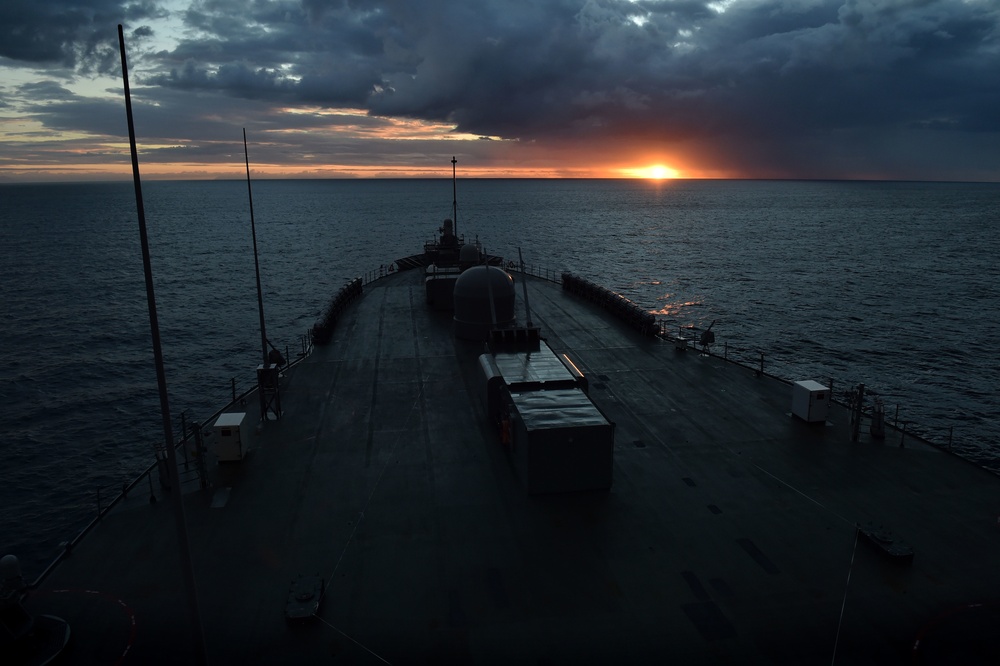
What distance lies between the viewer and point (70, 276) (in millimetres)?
97438

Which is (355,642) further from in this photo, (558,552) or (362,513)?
(558,552)

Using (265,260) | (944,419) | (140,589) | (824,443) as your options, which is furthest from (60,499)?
(265,260)

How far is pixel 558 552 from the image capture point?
53.4 ft

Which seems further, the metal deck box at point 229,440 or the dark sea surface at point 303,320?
the dark sea surface at point 303,320

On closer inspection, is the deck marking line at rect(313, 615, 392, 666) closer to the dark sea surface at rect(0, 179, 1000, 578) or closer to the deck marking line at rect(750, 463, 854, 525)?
the deck marking line at rect(750, 463, 854, 525)

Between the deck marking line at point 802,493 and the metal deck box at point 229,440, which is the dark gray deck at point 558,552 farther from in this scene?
the metal deck box at point 229,440

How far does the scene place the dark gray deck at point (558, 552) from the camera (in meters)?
13.3

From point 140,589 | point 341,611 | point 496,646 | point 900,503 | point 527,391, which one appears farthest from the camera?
point 527,391

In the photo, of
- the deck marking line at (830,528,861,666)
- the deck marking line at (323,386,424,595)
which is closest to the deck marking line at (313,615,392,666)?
the deck marking line at (323,386,424,595)

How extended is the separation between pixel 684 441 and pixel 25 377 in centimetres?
5176

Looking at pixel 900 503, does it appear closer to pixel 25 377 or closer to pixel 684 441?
pixel 684 441

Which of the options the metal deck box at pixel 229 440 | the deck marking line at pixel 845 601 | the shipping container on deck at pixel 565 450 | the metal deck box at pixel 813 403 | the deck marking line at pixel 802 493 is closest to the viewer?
the deck marking line at pixel 845 601

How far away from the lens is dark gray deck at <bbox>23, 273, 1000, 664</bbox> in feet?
43.7

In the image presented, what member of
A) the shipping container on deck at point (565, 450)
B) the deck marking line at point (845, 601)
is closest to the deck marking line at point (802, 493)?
the deck marking line at point (845, 601)
